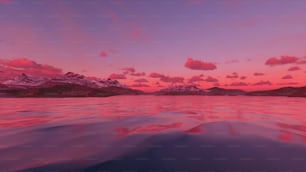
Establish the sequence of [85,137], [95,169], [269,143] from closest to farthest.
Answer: [95,169]
[269,143]
[85,137]

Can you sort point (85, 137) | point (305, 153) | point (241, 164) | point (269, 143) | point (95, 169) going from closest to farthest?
point (95, 169) → point (241, 164) → point (305, 153) → point (269, 143) → point (85, 137)

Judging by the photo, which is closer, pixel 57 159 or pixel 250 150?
pixel 57 159

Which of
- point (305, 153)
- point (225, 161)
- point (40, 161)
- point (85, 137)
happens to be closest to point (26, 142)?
point (85, 137)

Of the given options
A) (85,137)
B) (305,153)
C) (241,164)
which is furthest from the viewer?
(85,137)

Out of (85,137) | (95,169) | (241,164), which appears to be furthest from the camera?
(85,137)

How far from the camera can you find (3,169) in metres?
6.30

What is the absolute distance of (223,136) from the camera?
11.2 meters

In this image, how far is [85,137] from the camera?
1088cm

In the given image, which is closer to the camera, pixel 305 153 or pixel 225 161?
pixel 225 161

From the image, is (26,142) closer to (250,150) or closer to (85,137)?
(85,137)

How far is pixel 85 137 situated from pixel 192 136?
6.73 meters

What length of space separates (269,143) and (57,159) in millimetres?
10752

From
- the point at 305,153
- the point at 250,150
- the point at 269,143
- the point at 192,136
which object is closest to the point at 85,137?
the point at 192,136

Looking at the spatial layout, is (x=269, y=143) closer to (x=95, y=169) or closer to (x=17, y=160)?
(x=95, y=169)
